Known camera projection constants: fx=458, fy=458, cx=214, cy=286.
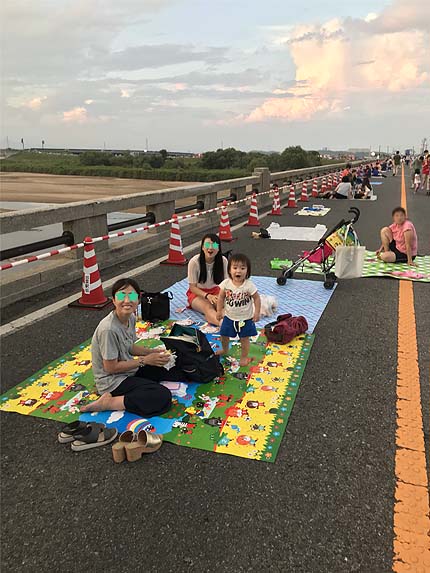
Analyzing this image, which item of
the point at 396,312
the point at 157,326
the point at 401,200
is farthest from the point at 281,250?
the point at 401,200

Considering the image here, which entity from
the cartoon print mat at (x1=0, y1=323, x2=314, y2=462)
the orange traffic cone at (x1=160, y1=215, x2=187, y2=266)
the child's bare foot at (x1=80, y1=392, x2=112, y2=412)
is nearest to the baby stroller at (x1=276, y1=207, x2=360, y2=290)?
the orange traffic cone at (x1=160, y1=215, x2=187, y2=266)

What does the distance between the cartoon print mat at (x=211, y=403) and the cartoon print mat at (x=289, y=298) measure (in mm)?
1273

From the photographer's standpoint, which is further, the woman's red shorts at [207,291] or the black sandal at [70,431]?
the woman's red shorts at [207,291]

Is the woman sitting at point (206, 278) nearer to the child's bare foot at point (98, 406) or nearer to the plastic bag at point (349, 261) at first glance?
the plastic bag at point (349, 261)

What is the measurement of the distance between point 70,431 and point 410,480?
7.66 ft

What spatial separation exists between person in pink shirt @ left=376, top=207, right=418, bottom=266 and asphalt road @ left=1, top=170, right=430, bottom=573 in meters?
4.94

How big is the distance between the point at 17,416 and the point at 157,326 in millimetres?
2297

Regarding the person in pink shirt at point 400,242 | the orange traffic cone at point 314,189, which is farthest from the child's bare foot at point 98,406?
the orange traffic cone at point 314,189

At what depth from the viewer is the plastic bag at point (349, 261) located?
712 centimetres

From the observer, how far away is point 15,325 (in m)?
5.52

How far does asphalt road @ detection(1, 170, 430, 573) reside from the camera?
2.35 metres

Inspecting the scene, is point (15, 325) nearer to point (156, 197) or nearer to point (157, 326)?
point (157, 326)

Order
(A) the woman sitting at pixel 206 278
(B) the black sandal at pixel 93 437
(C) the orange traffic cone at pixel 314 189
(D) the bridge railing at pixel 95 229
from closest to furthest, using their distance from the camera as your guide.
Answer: (B) the black sandal at pixel 93 437 < (A) the woman sitting at pixel 206 278 < (D) the bridge railing at pixel 95 229 < (C) the orange traffic cone at pixel 314 189

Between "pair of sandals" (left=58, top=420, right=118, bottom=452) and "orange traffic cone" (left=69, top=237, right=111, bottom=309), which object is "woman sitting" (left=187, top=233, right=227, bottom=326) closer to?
"orange traffic cone" (left=69, top=237, right=111, bottom=309)
